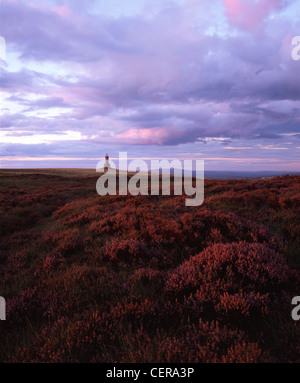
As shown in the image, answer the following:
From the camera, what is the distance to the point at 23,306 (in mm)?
3666

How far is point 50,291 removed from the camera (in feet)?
12.9

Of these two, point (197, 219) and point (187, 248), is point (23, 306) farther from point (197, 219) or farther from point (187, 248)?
point (197, 219)

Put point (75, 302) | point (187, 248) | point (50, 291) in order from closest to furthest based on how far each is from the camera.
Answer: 1. point (75, 302)
2. point (50, 291)
3. point (187, 248)

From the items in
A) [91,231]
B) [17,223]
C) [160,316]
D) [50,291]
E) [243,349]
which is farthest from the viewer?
[17,223]

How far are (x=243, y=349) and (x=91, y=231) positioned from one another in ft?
20.3

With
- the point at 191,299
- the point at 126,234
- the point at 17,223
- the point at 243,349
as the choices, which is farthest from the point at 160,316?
the point at 17,223

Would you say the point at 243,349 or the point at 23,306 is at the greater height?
the point at 243,349
